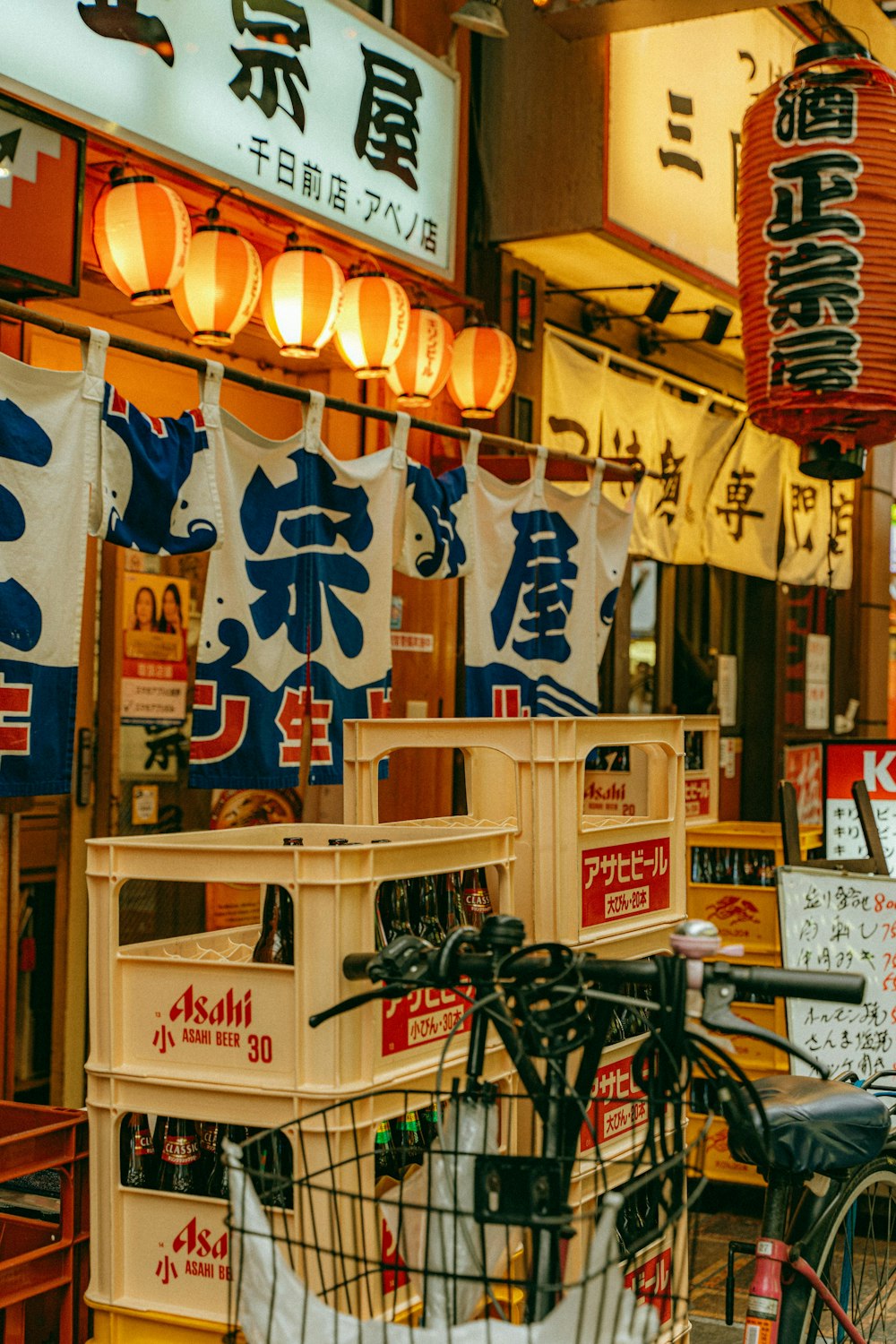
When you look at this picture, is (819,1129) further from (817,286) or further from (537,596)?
(817,286)

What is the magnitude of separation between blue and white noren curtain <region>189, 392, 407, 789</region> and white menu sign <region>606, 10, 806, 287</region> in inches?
129

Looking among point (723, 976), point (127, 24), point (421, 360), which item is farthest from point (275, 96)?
point (723, 976)

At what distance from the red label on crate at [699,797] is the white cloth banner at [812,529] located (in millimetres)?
3888

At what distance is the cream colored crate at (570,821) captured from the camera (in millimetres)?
4188

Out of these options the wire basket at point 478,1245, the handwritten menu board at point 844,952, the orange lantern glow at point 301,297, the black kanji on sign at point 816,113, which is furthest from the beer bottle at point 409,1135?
the black kanji on sign at point 816,113

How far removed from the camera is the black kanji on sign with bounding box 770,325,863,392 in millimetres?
7398

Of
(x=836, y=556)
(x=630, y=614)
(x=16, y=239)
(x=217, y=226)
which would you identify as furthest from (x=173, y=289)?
(x=836, y=556)

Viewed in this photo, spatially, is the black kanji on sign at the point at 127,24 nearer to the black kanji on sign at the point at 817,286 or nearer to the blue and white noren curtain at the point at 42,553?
the blue and white noren curtain at the point at 42,553

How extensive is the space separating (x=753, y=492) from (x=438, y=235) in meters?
4.50

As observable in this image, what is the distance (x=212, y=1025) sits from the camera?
3.31m

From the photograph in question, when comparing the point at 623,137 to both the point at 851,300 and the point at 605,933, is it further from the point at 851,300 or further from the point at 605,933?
the point at 605,933

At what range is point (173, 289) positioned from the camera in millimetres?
6109

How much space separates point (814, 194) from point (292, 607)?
3.82m

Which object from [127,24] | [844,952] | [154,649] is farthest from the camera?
[154,649]
